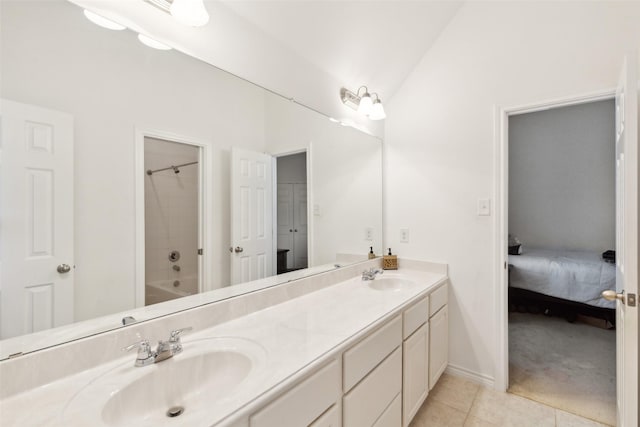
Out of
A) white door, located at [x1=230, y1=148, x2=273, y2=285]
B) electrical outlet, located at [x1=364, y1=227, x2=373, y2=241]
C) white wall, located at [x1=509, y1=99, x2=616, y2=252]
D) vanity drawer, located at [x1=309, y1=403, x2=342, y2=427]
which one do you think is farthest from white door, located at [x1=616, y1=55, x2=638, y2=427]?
white wall, located at [x1=509, y1=99, x2=616, y2=252]

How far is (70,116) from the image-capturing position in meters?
0.94

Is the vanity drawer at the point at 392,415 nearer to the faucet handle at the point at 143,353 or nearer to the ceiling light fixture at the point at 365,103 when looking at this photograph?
the faucet handle at the point at 143,353

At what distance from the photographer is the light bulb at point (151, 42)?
1.09m

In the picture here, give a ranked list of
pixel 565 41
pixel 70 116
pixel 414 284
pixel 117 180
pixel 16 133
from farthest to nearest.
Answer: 1. pixel 414 284
2. pixel 565 41
3. pixel 117 180
4. pixel 70 116
5. pixel 16 133

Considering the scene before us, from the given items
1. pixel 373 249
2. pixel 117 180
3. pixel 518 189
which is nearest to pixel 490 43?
pixel 373 249

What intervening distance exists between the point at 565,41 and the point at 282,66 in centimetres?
174

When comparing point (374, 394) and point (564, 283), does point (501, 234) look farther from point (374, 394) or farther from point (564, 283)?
point (564, 283)

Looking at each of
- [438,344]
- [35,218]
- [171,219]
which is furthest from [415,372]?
[35,218]

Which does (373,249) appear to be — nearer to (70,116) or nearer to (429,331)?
(429,331)

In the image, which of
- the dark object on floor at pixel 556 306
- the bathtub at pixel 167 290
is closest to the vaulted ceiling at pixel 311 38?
the bathtub at pixel 167 290

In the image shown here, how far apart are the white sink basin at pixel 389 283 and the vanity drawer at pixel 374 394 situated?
618 mm

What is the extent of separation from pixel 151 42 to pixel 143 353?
44.1 inches

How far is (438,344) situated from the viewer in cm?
204

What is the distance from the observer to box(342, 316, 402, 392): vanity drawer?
113 centimetres
